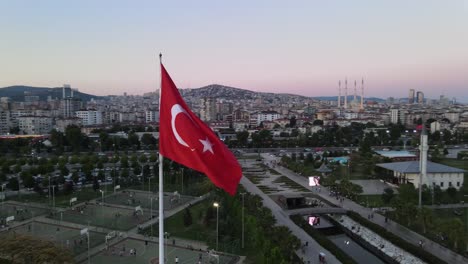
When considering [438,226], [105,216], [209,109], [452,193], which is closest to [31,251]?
[105,216]

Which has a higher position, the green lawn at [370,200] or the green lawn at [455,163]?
the green lawn at [455,163]

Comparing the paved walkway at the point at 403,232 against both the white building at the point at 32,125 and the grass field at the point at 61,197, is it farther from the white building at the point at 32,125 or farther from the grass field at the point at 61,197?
the white building at the point at 32,125

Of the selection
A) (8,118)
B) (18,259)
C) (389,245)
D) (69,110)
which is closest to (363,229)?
(389,245)

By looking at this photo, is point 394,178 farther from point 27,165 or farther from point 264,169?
point 27,165

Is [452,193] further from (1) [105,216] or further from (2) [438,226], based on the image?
(1) [105,216]

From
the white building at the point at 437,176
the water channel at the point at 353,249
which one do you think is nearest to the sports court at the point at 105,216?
the water channel at the point at 353,249

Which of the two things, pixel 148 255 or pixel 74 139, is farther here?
pixel 74 139
